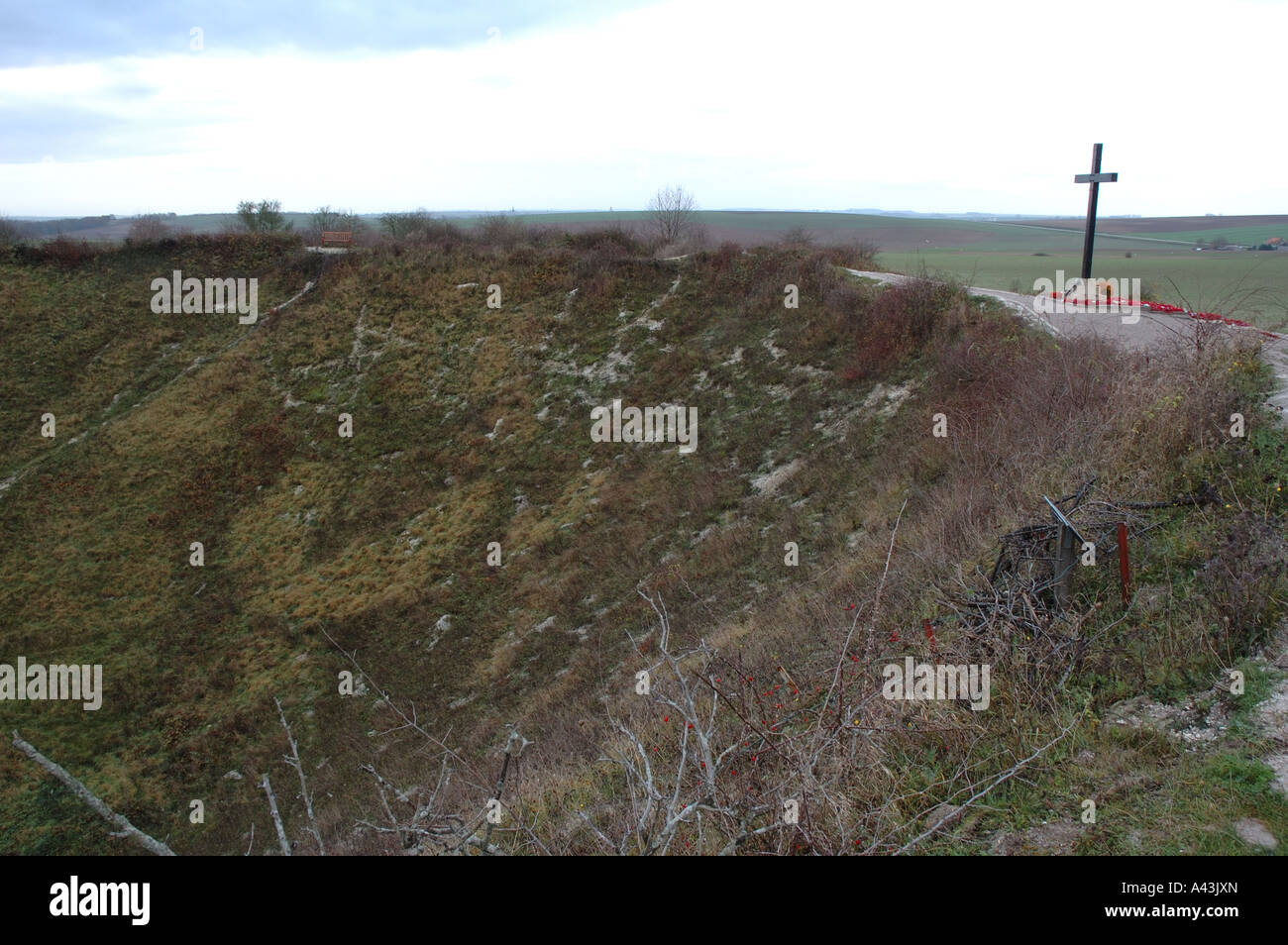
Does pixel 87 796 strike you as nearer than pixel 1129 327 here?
Yes

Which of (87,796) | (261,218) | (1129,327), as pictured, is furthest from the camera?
(261,218)

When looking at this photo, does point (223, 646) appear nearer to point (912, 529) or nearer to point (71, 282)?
point (912, 529)

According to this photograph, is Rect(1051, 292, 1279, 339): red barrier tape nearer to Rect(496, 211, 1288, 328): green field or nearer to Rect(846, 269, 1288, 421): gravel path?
Rect(846, 269, 1288, 421): gravel path

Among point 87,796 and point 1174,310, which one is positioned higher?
point 1174,310

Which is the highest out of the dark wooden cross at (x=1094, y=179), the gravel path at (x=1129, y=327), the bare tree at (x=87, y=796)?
A: the dark wooden cross at (x=1094, y=179)

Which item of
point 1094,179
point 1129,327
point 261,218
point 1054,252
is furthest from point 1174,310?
point 1054,252

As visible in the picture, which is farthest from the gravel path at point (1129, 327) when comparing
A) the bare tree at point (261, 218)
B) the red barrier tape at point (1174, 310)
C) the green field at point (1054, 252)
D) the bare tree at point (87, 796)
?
the bare tree at point (261, 218)

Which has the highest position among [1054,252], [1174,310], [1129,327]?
[1054,252]

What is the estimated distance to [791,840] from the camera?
4016 millimetres

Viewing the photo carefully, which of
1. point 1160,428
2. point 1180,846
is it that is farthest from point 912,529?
point 1180,846

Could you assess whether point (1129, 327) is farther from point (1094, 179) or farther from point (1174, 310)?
point (1094, 179)

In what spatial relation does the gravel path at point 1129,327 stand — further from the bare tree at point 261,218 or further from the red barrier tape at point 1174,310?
the bare tree at point 261,218

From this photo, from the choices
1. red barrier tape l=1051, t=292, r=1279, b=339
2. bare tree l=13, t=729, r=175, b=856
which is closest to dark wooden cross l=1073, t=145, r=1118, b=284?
red barrier tape l=1051, t=292, r=1279, b=339

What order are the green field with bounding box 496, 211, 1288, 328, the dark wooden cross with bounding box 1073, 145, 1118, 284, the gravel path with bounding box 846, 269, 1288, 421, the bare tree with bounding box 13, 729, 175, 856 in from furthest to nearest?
the green field with bounding box 496, 211, 1288, 328
the dark wooden cross with bounding box 1073, 145, 1118, 284
the gravel path with bounding box 846, 269, 1288, 421
the bare tree with bounding box 13, 729, 175, 856
